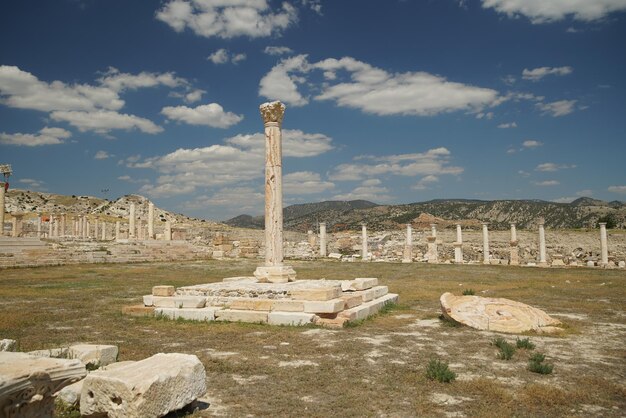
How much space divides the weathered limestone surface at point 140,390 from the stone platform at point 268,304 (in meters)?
5.38

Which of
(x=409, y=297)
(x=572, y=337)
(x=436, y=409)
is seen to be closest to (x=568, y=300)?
(x=409, y=297)

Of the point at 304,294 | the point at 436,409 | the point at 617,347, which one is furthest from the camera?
the point at 304,294

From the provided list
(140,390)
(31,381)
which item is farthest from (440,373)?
(31,381)

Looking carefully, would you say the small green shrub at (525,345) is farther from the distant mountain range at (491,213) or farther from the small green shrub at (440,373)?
the distant mountain range at (491,213)

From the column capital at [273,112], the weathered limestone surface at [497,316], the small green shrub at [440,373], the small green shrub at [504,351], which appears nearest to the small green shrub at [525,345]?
the small green shrub at [504,351]

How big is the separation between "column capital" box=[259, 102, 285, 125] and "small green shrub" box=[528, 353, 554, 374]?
9.62 metres

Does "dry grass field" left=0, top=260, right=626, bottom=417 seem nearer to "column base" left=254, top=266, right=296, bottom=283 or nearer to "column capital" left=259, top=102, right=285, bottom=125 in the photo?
"column base" left=254, top=266, right=296, bottom=283

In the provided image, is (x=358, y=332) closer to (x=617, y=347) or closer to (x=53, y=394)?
(x=617, y=347)

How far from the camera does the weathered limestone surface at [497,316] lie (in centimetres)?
924

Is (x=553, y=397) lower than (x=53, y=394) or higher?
lower

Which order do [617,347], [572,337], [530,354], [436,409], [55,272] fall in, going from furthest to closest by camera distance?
[55,272], [572,337], [617,347], [530,354], [436,409]

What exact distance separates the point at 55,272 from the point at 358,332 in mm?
20188

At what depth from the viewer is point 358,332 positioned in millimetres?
9234

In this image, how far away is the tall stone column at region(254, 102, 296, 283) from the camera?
13438 mm
